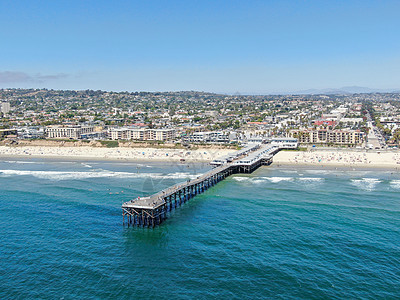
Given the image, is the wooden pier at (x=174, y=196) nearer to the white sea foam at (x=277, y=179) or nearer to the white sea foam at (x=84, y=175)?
the white sea foam at (x=277, y=179)

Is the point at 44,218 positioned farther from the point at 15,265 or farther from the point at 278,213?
the point at 278,213

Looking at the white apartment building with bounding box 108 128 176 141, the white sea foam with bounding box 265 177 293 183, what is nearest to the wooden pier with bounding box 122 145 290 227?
the white sea foam with bounding box 265 177 293 183

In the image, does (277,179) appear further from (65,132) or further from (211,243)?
(65,132)

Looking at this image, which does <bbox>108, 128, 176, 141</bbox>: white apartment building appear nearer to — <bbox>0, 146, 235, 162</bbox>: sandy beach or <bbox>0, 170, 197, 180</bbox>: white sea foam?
<bbox>0, 146, 235, 162</bbox>: sandy beach

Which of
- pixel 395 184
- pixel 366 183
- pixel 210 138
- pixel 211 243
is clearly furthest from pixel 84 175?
pixel 395 184

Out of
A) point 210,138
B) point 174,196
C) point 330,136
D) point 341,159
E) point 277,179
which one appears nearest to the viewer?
point 174,196

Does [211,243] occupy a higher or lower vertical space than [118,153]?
lower

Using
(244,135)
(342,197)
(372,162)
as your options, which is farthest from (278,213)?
(244,135)
